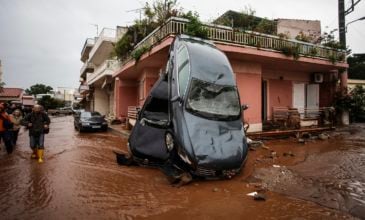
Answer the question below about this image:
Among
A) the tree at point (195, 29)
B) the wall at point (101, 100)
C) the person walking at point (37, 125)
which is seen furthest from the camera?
the wall at point (101, 100)

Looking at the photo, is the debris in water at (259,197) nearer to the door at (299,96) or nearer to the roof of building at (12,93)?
the door at (299,96)

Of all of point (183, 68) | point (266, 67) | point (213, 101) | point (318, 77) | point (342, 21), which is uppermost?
point (342, 21)

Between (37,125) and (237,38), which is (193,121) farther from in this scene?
(237,38)

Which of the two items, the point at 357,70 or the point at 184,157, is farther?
the point at 357,70

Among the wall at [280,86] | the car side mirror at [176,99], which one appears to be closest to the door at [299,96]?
the wall at [280,86]

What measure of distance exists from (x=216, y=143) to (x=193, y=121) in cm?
71

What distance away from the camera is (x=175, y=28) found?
37.5ft

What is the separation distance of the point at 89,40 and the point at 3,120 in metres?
29.1

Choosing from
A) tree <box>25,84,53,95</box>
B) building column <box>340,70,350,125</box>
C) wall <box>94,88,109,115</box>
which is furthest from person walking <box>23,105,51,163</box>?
tree <box>25,84,53,95</box>

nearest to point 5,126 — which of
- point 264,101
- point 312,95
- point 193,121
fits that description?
point 193,121

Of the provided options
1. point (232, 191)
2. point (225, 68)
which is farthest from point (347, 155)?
point (232, 191)

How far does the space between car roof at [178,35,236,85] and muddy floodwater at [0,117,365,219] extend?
232cm

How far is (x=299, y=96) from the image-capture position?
17531 millimetres

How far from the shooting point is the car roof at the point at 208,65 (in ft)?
24.1
